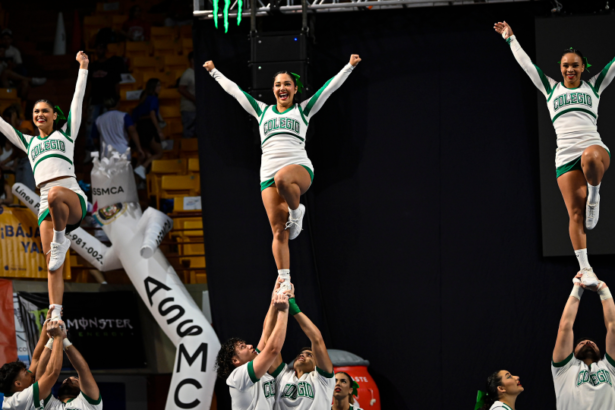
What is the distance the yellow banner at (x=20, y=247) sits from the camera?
7.34 metres

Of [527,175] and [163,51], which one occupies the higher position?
[163,51]

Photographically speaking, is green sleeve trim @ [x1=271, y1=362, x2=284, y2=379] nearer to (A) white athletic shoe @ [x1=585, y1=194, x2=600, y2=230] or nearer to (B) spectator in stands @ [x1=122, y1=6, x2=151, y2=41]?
(A) white athletic shoe @ [x1=585, y1=194, x2=600, y2=230]

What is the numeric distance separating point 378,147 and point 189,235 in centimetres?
270

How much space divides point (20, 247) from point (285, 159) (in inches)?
145

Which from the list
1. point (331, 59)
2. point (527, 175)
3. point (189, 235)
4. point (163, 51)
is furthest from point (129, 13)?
point (527, 175)

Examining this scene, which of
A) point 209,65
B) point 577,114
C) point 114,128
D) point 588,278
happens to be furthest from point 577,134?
point 114,128

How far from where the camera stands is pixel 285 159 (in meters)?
5.03

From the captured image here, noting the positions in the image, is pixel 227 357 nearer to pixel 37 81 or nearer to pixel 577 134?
pixel 577 134

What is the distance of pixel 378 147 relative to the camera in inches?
252

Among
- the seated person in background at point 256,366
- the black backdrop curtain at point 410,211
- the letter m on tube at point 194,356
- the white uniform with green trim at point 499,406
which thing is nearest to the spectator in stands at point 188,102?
the black backdrop curtain at point 410,211

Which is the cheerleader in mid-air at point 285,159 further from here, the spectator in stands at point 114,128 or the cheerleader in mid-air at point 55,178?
the spectator in stands at point 114,128

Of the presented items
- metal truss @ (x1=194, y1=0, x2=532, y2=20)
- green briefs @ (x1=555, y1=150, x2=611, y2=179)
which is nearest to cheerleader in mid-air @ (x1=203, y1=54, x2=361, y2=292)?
metal truss @ (x1=194, y1=0, x2=532, y2=20)

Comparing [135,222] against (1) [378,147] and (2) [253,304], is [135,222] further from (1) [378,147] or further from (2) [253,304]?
(1) [378,147]

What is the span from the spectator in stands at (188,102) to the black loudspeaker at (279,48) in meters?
3.14
